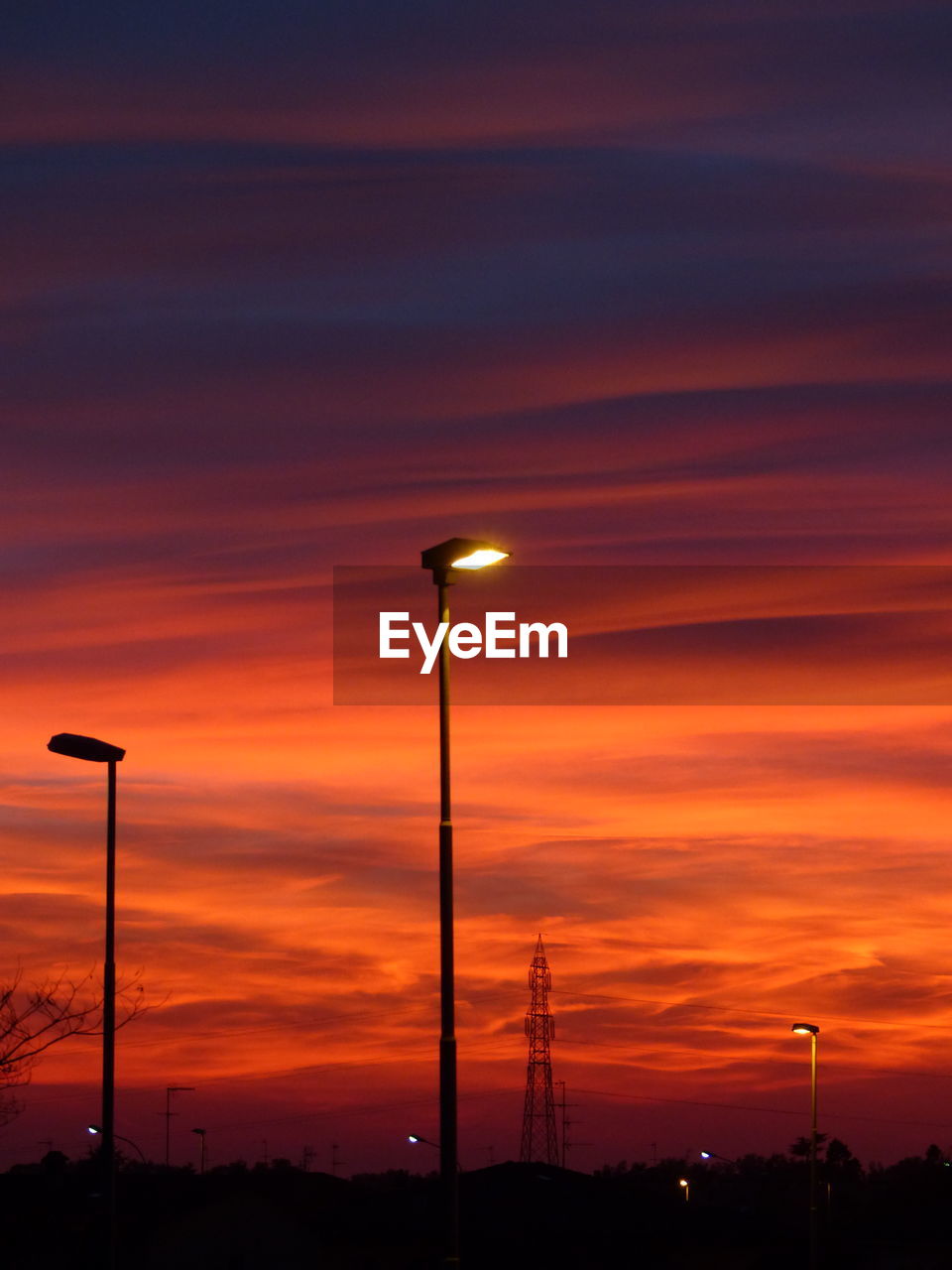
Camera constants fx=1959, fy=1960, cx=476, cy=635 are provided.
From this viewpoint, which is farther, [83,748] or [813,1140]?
[813,1140]

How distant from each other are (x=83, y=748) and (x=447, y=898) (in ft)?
32.3

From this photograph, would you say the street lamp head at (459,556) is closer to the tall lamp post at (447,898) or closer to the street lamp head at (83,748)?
the tall lamp post at (447,898)

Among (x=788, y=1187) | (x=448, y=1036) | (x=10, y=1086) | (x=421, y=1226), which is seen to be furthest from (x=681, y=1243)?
(x=788, y=1187)

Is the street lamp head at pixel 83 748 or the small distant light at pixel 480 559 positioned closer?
the small distant light at pixel 480 559

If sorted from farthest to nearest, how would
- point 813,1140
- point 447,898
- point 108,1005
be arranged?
point 813,1140 < point 108,1005 < point 447,898

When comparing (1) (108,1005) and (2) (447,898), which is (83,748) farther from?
(2) (447,898)

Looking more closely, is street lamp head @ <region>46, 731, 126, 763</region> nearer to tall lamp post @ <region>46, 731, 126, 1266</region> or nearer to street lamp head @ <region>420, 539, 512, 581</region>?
tall lamp post @ <region>46, 731, 126, 1266</region>

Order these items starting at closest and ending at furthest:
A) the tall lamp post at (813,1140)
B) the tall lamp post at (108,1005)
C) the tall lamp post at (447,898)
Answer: the tall lamp post at (447,898) < the tall lamp post at (108,1005) < the tall lamp post at (813,1140)

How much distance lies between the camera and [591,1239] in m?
84.8

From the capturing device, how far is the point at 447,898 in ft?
68.4

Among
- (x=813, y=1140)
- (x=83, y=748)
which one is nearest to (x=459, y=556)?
(x=83, y=748)

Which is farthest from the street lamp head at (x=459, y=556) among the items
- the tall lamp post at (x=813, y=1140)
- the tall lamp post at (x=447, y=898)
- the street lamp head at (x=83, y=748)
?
the tall lamp post at (x=813, y=1140)

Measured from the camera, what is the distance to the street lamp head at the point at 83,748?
28.8m

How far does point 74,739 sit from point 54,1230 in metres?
21.3
